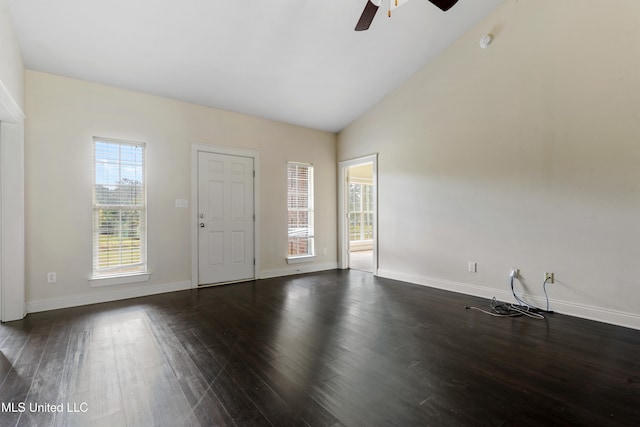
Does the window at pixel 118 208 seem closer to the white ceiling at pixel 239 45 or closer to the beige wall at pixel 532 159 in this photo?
the white ceiling at pixel 239 45

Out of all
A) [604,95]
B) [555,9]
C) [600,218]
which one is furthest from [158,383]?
[555,9]

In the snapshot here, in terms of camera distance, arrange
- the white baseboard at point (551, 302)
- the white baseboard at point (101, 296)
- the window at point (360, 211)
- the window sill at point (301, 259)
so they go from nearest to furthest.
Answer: the white baseboard at point (551, 302) → the white baseboard at point (101, 296) → the window sill at point (301, 259) → the window at point (360, 211)

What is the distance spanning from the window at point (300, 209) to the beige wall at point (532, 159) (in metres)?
1.72

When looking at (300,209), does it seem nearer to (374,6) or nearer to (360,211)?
(374,6)

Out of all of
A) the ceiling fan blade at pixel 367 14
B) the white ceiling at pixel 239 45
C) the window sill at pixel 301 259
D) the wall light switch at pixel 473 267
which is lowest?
the window sill at pixel 301 259

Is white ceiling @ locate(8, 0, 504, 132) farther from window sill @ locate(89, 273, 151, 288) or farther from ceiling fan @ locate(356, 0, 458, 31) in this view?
window sill @ locate(89, 273, 151, 288)

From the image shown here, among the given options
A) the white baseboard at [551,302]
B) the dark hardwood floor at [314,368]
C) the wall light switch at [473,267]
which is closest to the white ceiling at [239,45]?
the dark hardwood floor at [314,368]

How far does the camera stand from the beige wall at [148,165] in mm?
3445

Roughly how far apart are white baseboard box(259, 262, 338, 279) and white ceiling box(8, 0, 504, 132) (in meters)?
2.70

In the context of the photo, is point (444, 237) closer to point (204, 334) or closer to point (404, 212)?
point (404, 212)

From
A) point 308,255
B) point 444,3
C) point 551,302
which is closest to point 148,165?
point 308,255

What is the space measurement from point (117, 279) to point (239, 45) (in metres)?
3.25

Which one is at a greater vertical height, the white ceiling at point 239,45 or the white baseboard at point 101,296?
the white ceiling at point 239,45

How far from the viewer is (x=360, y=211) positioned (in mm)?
9320
